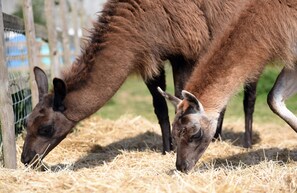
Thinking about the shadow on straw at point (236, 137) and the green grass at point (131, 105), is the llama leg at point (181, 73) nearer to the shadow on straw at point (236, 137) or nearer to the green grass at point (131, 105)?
the shadow on straw at point (236, 137)

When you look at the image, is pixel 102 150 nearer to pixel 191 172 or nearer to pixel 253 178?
pixel 191 172

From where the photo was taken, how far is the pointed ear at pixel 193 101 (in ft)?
16.8

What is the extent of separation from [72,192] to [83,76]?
2031 mm

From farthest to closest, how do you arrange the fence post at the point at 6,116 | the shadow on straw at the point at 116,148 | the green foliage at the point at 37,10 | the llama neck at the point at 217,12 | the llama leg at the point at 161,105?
1. the green foliage at the point at 37,10
2. the llama leg at the point at 161,105
3. the llama neck at the point at 217,12
4. the shadow on straw at the point at 116,148
5. the fence post at the point at 6,116

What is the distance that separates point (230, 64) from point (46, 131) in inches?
82.7

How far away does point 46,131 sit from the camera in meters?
6.16

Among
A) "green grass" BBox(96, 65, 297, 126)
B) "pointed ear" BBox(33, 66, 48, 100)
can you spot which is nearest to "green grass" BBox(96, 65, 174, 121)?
"green grass" BBox(96, 65, 297, 126)

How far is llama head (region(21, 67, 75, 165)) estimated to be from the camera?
6090mm

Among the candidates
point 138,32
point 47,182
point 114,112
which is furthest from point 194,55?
point 114,112

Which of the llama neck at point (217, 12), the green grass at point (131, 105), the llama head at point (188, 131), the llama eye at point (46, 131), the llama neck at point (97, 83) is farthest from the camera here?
the green grass at point (131, 105)

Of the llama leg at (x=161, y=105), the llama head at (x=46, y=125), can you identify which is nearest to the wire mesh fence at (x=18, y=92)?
the llama head at (x=46, y=125)

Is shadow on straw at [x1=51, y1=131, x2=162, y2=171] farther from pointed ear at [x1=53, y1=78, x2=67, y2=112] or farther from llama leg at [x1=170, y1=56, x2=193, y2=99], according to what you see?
llama leg at [x1=170, y1=56, x2=193, y2=99]

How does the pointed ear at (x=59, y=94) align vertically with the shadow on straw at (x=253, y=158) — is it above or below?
above

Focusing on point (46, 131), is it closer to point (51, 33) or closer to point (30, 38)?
point (30, 38)
